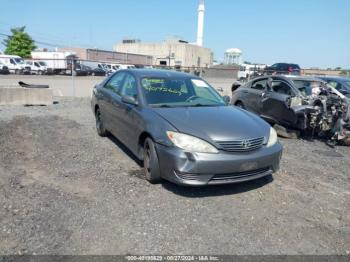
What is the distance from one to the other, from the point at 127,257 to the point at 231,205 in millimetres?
1564

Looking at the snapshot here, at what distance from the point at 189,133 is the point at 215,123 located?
466mm

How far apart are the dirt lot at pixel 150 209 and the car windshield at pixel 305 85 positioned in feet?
7.29

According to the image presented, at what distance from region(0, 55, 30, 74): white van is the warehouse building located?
52505mm

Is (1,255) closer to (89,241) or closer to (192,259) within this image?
(89,241)

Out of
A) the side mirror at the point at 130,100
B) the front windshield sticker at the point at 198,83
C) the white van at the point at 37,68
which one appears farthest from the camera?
the white van at the point at 37,68

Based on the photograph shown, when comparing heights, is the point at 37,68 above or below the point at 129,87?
below

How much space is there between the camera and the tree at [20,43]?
60438mm

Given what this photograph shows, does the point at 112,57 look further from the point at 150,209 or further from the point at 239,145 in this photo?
the point at 150,209

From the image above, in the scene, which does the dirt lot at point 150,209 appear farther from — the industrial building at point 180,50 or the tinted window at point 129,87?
the industrial building at point 180,50

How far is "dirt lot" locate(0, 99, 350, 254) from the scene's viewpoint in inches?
124

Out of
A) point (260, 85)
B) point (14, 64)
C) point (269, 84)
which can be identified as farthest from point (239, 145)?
point (14, 64)

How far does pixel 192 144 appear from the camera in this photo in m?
3.98

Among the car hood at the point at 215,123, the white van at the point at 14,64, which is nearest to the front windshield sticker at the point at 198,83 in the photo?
the car hood at the point at 215,123

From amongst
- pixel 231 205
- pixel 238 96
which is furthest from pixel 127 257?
pixel 238 96
